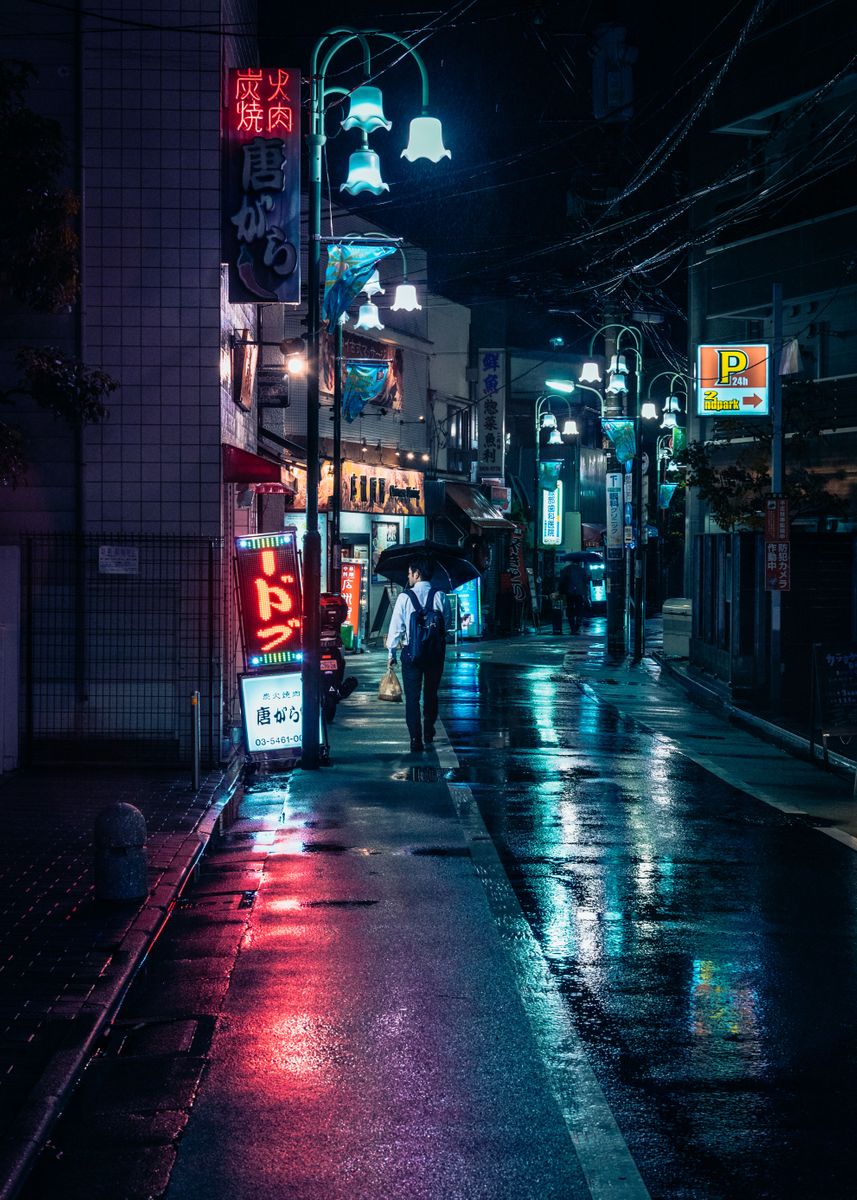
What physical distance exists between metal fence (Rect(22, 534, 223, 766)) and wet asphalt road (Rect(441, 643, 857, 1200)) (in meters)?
3.38

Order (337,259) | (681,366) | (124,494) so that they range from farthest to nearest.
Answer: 1. (681,366)
2. (337,259)
3. (124,494)

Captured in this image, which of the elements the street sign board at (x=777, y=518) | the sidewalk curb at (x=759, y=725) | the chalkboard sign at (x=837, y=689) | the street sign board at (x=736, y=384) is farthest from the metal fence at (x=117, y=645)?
the street sign board at (x=736, y=384)

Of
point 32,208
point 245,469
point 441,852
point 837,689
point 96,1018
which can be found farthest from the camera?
point 245,469

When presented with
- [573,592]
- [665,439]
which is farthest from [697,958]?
[665,439]

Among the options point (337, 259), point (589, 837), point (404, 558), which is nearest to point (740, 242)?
point (404, 558)

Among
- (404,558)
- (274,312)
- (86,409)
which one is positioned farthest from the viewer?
(274,312)

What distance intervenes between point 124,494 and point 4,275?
2819 millimetres

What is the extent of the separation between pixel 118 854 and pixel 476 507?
116ft

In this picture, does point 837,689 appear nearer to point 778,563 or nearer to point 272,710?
point 272,710

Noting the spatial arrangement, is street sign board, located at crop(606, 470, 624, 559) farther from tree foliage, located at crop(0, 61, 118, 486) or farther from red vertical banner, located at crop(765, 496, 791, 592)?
tree foliage, located at crop(0, 61, 118, 486)

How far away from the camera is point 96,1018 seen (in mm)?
6488

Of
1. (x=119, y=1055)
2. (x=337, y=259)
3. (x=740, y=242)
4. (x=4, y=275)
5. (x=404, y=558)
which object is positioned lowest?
(x=119, y=1055)

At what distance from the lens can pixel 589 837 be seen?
37.3 feet

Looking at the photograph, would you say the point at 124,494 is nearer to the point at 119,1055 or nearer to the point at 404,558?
the point at 404,558
